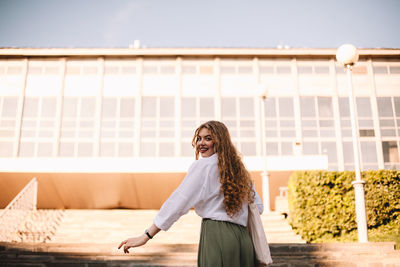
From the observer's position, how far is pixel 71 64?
23219 millimetres

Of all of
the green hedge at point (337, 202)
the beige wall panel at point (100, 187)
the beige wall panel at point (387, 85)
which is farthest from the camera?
the beige wall panel at point (387, 85)

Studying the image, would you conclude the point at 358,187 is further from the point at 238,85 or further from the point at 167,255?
the point at 238,85

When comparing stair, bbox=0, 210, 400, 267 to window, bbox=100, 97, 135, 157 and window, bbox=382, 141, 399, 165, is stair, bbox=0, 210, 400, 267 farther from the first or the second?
window, bbox=382, 141, 399, 165

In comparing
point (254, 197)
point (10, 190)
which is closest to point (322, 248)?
point (254, 197)

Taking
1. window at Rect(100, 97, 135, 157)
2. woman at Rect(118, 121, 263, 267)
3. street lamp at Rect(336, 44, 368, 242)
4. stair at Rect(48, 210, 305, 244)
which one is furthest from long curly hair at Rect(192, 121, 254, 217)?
window at Rect(100, 97, 135, 157)

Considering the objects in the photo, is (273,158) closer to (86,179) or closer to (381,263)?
(86,179)

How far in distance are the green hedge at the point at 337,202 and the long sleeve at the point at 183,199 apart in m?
8.46

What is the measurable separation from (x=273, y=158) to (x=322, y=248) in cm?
983

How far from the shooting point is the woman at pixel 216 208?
231 cm

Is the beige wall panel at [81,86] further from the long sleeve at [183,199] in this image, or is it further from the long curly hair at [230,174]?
the long sleeve at [183,199]

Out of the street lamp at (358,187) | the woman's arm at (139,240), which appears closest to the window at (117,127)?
the street lamp at (358,187)

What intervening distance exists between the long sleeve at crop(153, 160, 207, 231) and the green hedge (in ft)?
27.7

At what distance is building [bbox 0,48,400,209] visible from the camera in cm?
2181

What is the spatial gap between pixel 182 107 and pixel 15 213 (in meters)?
12.2
